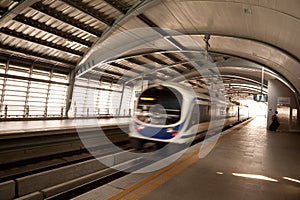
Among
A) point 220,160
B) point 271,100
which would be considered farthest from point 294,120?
point 220,160

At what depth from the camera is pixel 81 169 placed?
21.8 ft

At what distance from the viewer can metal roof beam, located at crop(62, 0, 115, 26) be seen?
35.9 feet

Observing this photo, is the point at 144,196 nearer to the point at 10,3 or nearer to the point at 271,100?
the point at 10,3

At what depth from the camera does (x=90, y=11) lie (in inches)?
464

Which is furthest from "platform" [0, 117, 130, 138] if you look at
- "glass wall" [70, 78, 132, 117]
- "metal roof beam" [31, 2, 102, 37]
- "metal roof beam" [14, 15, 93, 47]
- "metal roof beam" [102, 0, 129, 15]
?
"glass wall" [70, 78, 132, 117]

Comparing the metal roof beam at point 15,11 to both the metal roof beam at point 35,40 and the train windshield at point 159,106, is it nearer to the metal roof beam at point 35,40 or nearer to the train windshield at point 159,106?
the metal roof beam at point 35,40

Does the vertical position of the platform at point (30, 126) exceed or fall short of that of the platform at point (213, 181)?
it exceeds it

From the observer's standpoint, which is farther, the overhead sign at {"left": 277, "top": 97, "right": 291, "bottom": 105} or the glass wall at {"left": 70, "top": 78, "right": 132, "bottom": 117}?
the glass wall at {"left": 70, "top": 78, "right": 132, "bottom": 117}

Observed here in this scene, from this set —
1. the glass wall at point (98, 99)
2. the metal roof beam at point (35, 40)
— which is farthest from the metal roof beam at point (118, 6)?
the glass wall at point (98, 99)

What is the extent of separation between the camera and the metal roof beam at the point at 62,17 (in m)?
11.2

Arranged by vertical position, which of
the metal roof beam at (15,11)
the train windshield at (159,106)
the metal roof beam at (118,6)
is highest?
the metal roof beam at (118,6)

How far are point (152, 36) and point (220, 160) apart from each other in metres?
9.90

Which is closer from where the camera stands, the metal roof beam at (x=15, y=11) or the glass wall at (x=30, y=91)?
the metal roof beam at (x=15, y=11)

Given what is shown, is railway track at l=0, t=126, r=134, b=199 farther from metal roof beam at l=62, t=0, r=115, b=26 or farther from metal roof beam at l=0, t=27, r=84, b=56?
metal roof beam at l=0, t=27, r=84, b=56
